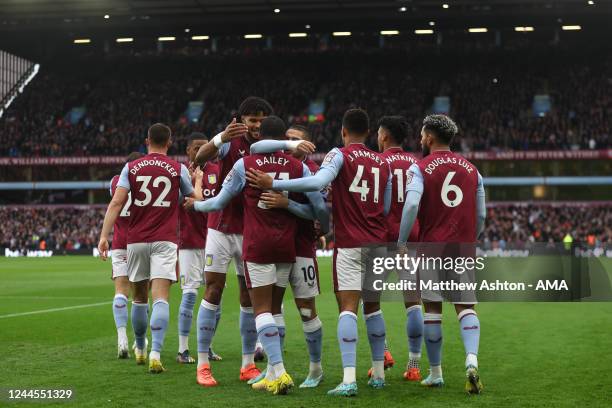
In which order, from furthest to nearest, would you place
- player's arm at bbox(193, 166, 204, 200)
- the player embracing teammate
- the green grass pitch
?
player's arm at bbox(193, 166, 204, 200)
the player embracing teammate
the green grass pitch

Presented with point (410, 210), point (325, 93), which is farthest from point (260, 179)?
point (325, 93)

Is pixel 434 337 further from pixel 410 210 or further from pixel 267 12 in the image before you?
pixel 267 12

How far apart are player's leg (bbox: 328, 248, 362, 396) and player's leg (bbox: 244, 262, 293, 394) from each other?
45 centimetres

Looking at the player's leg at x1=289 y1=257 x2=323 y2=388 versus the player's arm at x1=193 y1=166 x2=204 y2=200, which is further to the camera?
the player's arm at x1=193 y1=166 x2=204 y2=200

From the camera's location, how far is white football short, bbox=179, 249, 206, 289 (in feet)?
32.4

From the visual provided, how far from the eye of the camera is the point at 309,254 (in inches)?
304

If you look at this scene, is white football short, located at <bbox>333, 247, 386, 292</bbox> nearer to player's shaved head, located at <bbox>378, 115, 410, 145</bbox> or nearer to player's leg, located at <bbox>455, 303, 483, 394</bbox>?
player's leg, located at <bbox>455, 303, 483, 394</bbox>

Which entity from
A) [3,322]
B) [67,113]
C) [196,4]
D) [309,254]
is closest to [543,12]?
[196,4]

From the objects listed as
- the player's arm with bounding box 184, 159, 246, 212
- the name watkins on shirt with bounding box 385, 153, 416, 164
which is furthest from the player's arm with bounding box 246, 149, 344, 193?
the name watkins on shirt with bounding box 385, 153, 416, 164

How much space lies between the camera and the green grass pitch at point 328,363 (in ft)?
23.2

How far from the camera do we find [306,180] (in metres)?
7.16

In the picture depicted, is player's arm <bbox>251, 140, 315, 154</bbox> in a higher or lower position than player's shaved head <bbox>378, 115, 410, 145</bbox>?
lower

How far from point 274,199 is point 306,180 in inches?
14.0

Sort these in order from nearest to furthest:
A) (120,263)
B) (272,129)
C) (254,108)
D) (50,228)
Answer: (272,129), (254,108), (120,263), (50,228)
